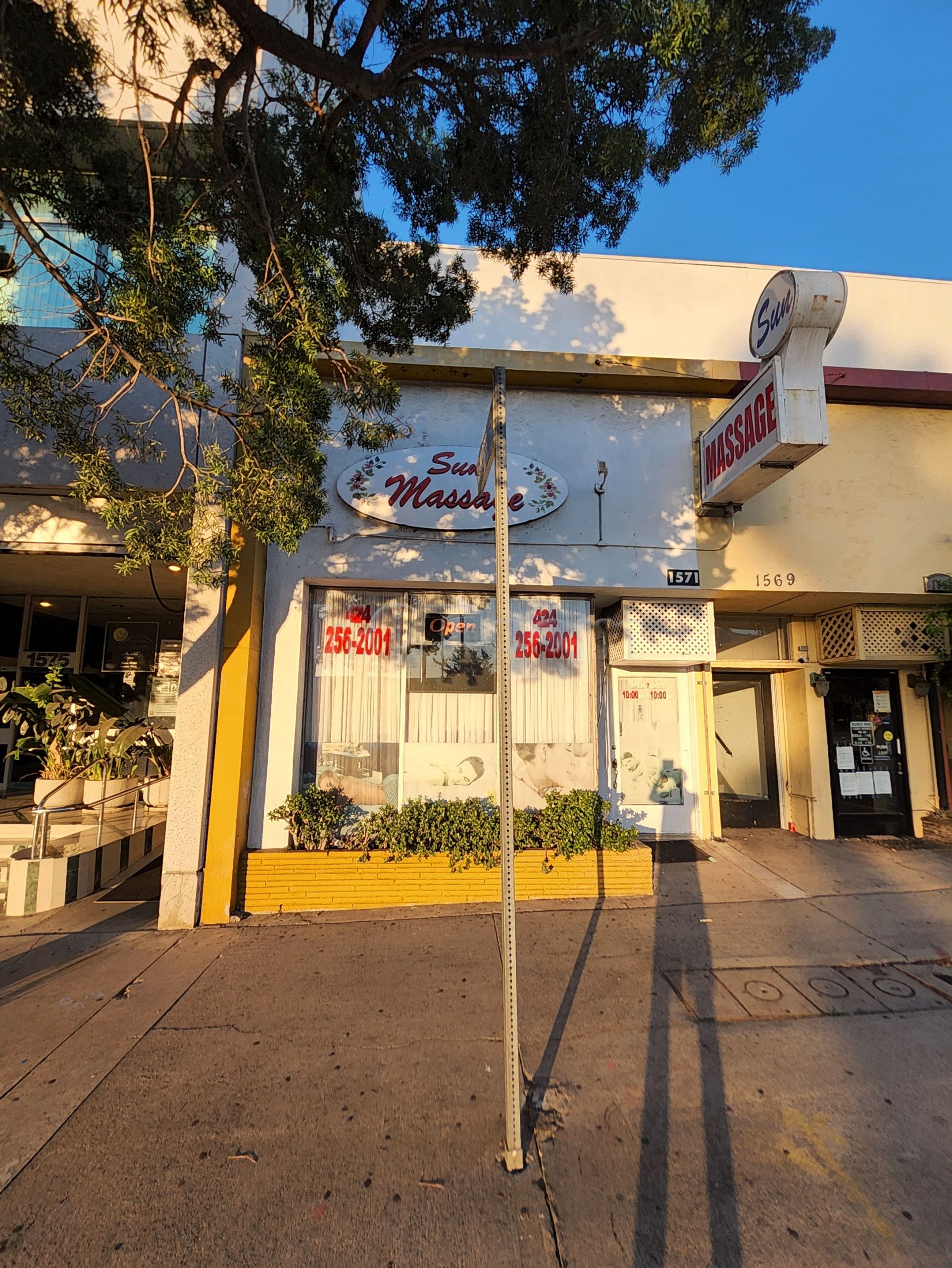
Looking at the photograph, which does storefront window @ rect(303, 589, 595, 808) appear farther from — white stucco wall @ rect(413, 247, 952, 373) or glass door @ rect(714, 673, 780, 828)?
white stucco wall @ rect(413, 247, 952, 373)

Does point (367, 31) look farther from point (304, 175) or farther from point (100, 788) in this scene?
point (100, 788)

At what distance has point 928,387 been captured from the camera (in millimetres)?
7156

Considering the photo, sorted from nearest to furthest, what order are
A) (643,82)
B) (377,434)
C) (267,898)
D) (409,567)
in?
1. (643,82)
2. (377,434)
3. (267,898)
4. (409,567)

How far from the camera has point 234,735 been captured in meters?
5.64

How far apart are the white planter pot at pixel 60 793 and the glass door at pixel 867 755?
1008 centimetres

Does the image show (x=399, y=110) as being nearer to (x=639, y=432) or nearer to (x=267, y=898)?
(x=639, y=432)

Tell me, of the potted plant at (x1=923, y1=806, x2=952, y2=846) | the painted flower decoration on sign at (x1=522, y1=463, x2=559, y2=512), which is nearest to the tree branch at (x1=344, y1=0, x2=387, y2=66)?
the painted flower decoration on sign at (x1=522, y1=463, x2=559, y2=512)

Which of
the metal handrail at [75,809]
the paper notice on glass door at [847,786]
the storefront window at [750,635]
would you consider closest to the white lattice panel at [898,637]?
the storefront window at [750,635]

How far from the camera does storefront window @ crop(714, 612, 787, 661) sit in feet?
27.8

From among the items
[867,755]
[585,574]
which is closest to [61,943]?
[585,574]

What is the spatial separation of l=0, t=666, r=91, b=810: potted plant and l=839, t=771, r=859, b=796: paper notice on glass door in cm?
1008

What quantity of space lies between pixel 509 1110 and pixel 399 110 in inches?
278

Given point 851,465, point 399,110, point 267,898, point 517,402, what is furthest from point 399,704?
point 851,465

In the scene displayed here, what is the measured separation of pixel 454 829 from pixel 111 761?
4.67m
